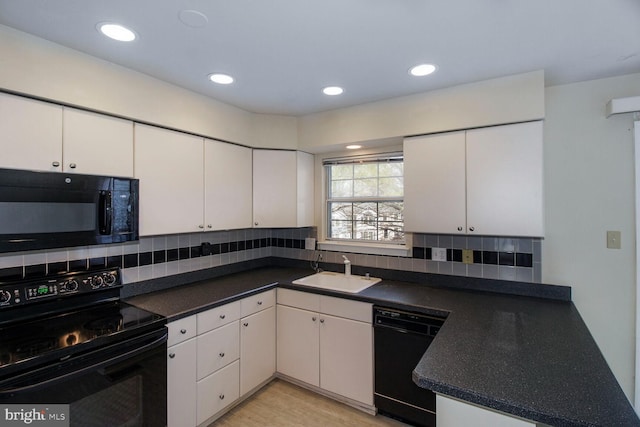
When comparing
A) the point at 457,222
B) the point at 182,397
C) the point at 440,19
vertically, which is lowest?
the point at 182,397

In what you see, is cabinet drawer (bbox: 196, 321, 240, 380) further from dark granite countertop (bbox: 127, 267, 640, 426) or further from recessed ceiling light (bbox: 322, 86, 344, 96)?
recessed ceiling light (bbox: 322, 86, 344, 96)

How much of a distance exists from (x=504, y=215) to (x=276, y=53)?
1.75 m

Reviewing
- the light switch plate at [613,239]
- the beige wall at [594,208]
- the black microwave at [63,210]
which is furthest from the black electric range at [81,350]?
the light switch plate at [613,239]

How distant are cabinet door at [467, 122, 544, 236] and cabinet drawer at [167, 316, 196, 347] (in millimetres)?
1954

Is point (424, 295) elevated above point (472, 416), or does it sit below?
above

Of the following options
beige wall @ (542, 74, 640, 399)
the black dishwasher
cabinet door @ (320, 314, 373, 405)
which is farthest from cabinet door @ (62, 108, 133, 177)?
beige wall @ (542, 74, 640, 399)

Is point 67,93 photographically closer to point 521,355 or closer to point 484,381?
point 484,381

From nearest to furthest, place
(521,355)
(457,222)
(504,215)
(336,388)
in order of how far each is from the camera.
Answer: (521,355) → (504,215) → (457,222) → (336,388)

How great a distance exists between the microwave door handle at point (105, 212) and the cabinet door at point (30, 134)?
9.7 inches

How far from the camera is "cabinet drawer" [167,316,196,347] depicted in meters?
1.82

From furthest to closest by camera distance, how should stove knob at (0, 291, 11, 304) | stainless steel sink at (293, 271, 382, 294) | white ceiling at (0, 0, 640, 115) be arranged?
stainless steel sink at (293, 271, 382, 294), stove knob at (0, 291, 11, 304), white ceiling at (0, 0, 640, 115)

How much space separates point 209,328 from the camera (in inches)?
80.6

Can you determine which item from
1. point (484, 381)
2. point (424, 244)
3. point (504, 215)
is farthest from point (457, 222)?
point (484, 381)

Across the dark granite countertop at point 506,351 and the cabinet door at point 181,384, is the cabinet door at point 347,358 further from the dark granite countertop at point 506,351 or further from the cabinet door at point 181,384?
the cabinet door at point 181,384
